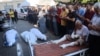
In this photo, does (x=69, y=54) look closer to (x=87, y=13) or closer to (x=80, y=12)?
(x=87, y=13)

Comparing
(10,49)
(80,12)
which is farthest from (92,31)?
(10,49)

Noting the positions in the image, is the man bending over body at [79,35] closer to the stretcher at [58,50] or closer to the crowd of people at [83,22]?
the crowd of people at [83,22]

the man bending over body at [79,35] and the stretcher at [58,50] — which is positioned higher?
the man bending over body at [79,35]

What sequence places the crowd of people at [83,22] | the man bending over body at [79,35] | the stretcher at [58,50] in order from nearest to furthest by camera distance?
the crowd of people at [83,22] → the stretcher at [58,50] → the man bending over body at [79,35]

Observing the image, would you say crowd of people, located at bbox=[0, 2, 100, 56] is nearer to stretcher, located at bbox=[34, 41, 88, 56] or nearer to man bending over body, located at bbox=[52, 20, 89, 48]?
man bending over body, located at bbox=[52, 20, 89, 48]

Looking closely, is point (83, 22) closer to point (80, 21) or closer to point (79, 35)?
point (80, 21)

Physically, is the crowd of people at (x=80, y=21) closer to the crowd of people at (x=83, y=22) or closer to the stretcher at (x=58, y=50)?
the crowd of people at (x=83, y=22)

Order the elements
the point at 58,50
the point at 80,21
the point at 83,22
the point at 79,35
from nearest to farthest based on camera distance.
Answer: the point at 58,50 < the point at 79,35 < the point at 80,21 < the point at 83,22

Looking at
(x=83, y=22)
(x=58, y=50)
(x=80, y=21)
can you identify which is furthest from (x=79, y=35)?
(x=83, y=22)

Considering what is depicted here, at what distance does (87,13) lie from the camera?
22.7ft

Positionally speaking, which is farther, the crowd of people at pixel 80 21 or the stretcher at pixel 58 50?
the stretcher at pixel 58 50

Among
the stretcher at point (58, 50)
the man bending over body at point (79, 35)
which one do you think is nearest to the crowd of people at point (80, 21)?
the man bending over body at point (79, 35)

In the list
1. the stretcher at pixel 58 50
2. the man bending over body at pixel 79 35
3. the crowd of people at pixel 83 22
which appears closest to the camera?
the crowd of people at pixel 83 22

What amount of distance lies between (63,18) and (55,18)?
2068 millimetres
